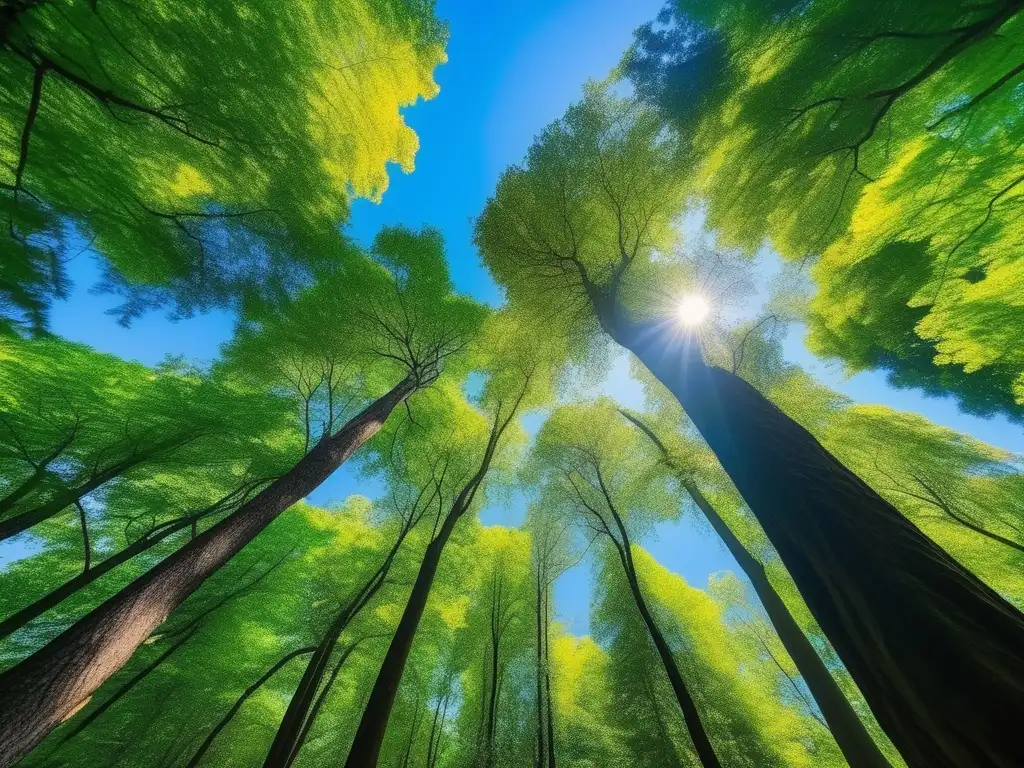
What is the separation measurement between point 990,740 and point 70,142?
6778 millimetres

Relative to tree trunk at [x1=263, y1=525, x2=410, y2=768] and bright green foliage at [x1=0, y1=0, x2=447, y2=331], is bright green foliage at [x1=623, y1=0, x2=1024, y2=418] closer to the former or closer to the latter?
bright green foliage at [x1=0, y1=0, x2=447, y2=331]

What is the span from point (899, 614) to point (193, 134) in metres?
6.72

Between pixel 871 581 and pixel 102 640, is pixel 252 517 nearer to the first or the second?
pixel 102 640

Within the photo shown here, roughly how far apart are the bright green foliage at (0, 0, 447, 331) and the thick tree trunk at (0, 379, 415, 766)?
2.19 m

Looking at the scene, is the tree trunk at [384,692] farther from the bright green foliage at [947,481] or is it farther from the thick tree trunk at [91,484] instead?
the bright green foliage at [947,481]

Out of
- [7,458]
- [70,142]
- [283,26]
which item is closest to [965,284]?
[283,26]

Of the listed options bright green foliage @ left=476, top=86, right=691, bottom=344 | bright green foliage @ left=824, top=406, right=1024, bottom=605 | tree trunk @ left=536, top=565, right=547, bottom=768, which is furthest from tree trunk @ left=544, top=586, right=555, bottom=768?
bright green foliage @ left=476, top=86, right=691, bottom=344

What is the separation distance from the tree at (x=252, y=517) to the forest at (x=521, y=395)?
3cm

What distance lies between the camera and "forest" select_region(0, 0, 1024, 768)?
2.44 meters

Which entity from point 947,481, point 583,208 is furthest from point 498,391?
point 947,481

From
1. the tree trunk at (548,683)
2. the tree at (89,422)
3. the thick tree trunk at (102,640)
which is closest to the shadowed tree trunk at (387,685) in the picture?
the thick tree trunk at (102,640)

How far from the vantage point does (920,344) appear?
7688mm

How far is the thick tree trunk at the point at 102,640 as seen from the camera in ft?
7.14

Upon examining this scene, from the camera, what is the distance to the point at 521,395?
8.71m
